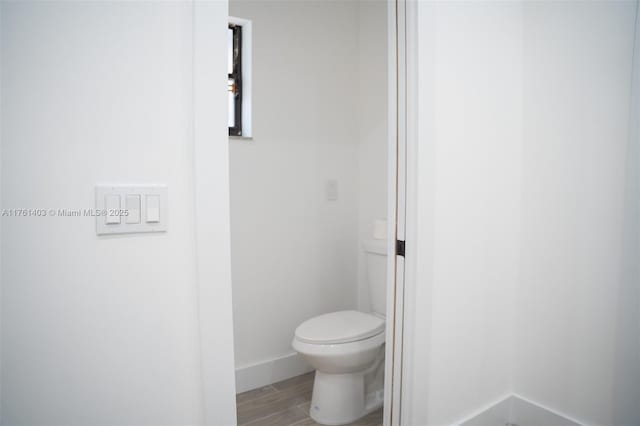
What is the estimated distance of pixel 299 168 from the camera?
7.89 feet

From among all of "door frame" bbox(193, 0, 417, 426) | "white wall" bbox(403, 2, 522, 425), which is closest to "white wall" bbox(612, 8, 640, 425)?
"white wall" bbox(403, 2, 522, 425)

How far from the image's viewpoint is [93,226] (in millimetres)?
858

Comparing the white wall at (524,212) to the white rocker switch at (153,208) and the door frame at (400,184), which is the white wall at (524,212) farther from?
the white rocker switch at (153,208)

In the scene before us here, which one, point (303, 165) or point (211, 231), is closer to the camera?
point (211, 231)

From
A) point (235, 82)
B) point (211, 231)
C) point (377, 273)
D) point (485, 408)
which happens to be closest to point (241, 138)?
point (235, 82)

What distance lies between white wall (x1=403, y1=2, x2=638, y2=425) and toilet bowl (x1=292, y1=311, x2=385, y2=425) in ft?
1.41

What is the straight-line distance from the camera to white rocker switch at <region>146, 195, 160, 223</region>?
2.97 feet

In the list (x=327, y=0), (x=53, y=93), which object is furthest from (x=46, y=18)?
(x=327, y=0)

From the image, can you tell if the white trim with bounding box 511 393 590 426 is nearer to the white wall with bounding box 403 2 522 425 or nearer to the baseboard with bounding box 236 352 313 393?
the white wall with bounding box 403 2 522 425

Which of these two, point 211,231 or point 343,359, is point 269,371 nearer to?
point 343,359

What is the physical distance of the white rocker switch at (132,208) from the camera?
886mm

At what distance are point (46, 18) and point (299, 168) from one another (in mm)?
1657

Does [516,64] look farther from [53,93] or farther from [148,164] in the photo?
[53,93]

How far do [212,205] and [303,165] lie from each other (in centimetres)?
149
